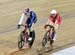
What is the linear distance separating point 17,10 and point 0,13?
1195 mm

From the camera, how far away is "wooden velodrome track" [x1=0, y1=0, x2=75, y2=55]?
1169cm

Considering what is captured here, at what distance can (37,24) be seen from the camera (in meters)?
15.4

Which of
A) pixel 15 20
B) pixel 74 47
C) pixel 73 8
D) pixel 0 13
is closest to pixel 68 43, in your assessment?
pixel 74 47

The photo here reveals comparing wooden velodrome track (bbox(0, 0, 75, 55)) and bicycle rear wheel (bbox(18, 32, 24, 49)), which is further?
wooden velodrome track (bbox(0, 0, 75, 55))

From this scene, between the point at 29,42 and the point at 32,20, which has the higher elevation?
the point at 32,20

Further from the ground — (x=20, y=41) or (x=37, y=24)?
(x=20, y=41)

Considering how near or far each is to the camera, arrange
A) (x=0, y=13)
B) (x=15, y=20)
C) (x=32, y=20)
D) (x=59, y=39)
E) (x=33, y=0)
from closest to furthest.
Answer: (x=32, y=20) → (x=59, y=39) → (x=15, y=20) → (x=0, y=13) → (x=33, y=0)

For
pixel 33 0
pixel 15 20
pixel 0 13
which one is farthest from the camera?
pixel 33 0

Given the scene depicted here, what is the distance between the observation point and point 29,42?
36.8 ft

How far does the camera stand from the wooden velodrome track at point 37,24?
1169 centimetres

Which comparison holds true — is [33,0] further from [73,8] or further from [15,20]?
[15,20]

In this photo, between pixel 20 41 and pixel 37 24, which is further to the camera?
pixel 37 24

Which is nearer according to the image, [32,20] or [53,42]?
[32,20]

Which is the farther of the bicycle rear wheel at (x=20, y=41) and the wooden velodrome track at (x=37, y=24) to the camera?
the wooden velodrome track at (x=37, y=24)
